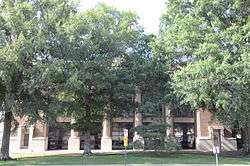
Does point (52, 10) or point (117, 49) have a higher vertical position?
point (52, 10)

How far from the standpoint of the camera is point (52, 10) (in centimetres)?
3294

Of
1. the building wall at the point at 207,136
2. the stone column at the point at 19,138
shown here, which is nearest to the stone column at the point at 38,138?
the stone column at the point at 19,138

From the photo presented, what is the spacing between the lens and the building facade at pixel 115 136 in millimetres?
49375

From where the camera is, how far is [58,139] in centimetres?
5081

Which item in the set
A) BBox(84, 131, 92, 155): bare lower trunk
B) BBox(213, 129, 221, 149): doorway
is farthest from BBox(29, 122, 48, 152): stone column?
BBox(213, 129, 221, 149): doorway

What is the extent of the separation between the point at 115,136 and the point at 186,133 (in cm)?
914

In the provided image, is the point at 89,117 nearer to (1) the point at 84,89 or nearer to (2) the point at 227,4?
(1) the point at 84,89

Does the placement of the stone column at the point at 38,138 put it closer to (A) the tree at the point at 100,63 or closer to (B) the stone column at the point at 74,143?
(B) the stone column at the point at 74,143

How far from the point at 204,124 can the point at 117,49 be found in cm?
2108

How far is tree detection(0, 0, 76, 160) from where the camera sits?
96.1ft

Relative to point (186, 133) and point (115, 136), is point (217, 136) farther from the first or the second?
point (115, 136)

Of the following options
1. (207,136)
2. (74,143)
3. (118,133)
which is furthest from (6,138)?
(207,136)

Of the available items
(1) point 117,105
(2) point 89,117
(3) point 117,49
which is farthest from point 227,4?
(2) point 89,117

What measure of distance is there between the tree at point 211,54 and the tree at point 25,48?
9.04 meters
